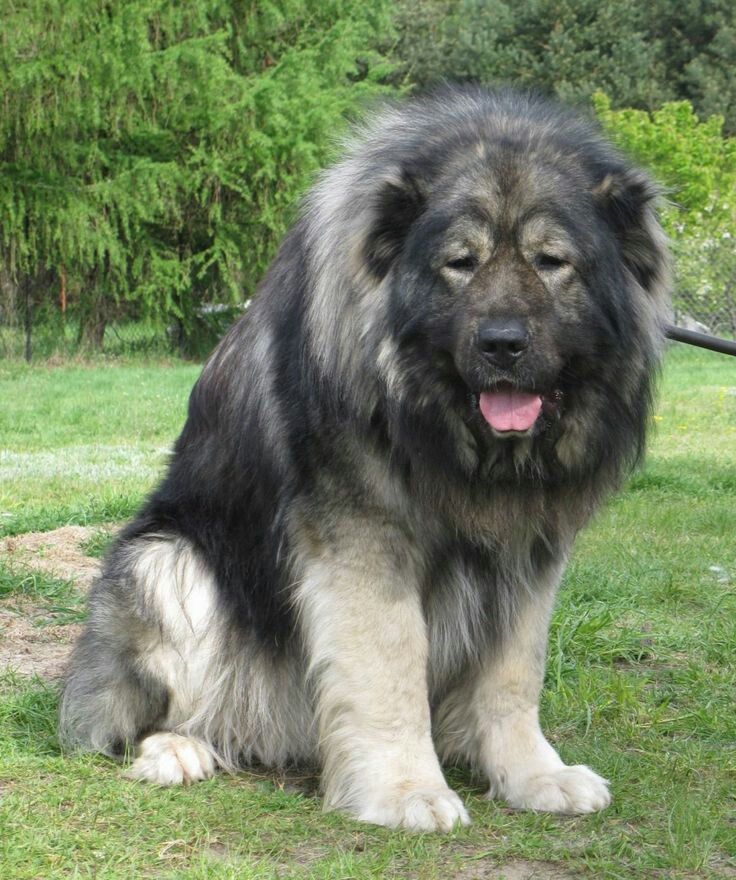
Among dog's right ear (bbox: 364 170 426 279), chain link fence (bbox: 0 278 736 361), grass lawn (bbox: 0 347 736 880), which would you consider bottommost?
chain link fence (bbox: 0 278 736 361)

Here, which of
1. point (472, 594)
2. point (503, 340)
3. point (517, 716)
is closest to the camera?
point (503, 340)

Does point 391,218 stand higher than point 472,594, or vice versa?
point 391,218

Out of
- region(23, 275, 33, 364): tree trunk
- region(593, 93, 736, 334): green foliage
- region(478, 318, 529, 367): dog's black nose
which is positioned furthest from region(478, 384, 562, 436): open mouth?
region(23, 275, 33, 364): tree trunk

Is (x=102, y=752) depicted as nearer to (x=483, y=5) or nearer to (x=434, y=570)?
(x=434, y=570)

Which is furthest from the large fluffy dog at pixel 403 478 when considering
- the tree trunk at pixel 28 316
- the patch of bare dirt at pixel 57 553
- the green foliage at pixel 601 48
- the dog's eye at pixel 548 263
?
the green foliage at pixel 601 48

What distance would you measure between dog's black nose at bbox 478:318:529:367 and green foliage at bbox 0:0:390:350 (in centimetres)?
1457

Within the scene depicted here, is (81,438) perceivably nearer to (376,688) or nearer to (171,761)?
(171,761)

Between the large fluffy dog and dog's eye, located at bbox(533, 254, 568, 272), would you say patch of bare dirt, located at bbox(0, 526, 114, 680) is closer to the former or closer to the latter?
the large fluffy dog

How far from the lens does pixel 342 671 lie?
10.5ft

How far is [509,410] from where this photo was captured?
2.93 meters

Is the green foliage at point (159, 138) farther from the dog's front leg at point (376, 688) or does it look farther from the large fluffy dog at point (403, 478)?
the dog's front leg at point (376, 688)

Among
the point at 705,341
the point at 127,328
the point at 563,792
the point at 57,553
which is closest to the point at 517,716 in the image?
the point at 563,792

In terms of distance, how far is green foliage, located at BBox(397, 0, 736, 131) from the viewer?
34406mm

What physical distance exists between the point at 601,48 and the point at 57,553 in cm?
3262
